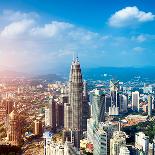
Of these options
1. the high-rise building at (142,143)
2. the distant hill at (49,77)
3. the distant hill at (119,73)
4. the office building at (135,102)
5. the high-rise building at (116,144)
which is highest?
the distant hill at (119,73)

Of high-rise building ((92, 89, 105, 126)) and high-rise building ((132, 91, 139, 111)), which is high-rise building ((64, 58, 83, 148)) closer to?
high-rise building ((92, 89, 105, 126))

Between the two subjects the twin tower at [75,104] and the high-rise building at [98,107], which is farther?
the high-rise building at [98,107]

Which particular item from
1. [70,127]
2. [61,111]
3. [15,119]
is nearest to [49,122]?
[61,111]

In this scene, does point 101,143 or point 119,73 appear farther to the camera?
point 119,73

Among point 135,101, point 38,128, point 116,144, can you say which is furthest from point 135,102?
point 116,144

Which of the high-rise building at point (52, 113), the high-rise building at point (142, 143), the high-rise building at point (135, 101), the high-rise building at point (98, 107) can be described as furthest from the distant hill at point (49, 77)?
the high-rise building at point (142, 143)

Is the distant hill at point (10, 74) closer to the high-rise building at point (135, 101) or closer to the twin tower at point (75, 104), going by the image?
the high-rise building at point (135, 101)

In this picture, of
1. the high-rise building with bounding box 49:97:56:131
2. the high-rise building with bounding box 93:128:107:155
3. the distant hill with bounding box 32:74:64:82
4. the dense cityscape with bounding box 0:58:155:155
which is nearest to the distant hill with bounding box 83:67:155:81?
the distant hill with bounding box 32:74:64:82

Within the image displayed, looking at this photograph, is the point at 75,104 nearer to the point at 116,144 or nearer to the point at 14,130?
the point at 14,130
